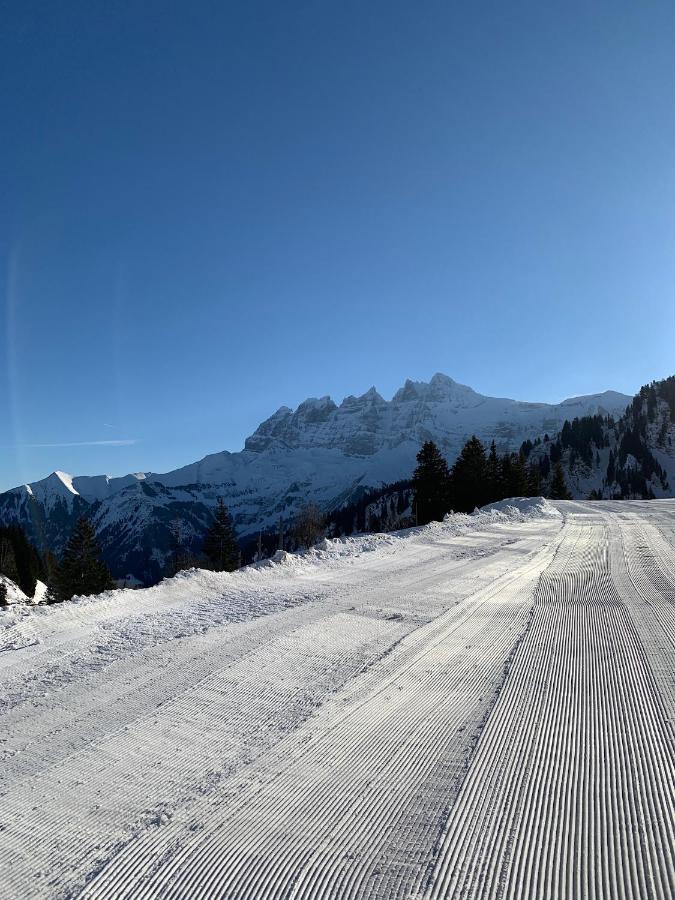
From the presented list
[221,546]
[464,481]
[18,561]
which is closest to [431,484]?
[464,481]

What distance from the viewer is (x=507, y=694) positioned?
4137 millimetres

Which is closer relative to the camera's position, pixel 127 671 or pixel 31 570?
pixel 127 671

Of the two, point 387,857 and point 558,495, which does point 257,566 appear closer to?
point 387,857

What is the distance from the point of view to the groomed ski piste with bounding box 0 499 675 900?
92.2 inches

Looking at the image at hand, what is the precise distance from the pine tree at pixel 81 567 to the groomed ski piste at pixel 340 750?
113 ft

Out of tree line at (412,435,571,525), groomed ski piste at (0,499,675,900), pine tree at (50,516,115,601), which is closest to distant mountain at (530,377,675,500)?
tree line at (412,435,571,525)

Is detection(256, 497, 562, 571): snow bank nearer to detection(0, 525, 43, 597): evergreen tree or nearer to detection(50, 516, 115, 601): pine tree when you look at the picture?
detection(50, 516, 115, 601): pine tree

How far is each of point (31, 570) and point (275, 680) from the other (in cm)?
6395

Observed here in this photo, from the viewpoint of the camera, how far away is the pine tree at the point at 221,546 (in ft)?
143

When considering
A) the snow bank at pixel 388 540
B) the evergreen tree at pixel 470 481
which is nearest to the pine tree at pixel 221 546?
the evergreen tree at pixel 470 481

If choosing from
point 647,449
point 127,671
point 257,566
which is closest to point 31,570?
point 257,566

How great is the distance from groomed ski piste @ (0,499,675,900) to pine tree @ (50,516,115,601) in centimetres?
3451

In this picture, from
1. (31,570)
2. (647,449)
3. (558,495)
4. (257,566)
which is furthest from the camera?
(647,449)

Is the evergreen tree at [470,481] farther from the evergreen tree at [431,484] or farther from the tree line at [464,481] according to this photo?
the evergreen tree at [431,484]
